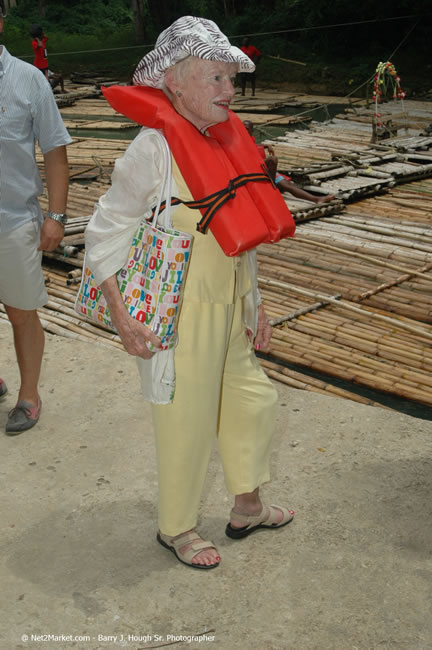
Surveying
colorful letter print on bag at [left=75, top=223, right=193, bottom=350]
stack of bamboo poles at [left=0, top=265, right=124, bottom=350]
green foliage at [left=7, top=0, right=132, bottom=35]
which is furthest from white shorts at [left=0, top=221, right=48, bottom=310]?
green foliage at [left=7, top=0, right=132, bottom=35]

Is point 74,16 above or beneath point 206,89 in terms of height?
above

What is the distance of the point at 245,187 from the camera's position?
2.15m

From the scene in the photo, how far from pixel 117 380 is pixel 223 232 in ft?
5.73

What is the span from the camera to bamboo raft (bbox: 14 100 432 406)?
4.12 m

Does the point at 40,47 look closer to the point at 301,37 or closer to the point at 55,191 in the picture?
the point at 301,37

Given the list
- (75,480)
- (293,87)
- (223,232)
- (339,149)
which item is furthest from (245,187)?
(293,87)

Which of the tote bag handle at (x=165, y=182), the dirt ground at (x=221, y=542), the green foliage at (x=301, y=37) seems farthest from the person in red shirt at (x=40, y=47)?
the tote bag handle at (x=165, y=182)

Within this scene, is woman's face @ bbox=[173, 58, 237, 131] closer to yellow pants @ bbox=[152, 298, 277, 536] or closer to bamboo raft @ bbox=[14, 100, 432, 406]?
yellow pants @ bbox=[152, 298, 277, 536]

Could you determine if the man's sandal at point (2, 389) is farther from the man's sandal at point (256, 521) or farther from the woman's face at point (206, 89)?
the woman's face at point (206, 89)

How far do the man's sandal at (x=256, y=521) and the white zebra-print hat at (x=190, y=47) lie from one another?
4.68 feet

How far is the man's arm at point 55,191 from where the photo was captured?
3148mm

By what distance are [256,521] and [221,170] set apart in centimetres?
119

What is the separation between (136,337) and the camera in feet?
7.07

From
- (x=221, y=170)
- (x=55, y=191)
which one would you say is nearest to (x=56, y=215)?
→ (x=55, y=191)
